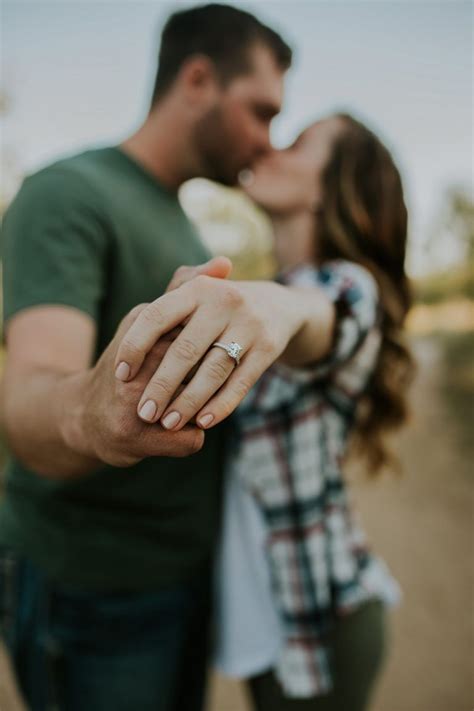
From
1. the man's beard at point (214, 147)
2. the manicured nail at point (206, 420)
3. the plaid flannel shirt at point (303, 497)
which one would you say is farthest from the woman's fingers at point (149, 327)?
the man's beard at point (214, 147)

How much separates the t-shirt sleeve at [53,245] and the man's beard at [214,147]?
0.69m

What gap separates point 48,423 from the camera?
847 millimetres

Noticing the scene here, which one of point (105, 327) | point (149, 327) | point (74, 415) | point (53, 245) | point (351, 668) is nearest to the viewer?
point (149, 327)

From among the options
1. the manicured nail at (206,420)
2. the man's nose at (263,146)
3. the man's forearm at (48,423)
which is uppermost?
the man's nose at (263,146)

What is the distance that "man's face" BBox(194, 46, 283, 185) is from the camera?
1.77 metres

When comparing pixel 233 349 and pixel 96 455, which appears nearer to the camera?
pixel 233 349

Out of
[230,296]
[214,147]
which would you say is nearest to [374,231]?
[214,147]

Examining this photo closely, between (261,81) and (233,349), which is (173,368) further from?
(261,81)

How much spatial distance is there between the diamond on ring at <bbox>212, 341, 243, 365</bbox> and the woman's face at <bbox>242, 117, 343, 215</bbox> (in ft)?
4.50

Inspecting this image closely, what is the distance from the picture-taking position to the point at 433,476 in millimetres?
4910

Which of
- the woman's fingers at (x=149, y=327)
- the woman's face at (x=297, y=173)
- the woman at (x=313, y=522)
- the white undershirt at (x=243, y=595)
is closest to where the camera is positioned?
the woman's fingers at (x=149, y=327)

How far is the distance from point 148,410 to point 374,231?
146 cm

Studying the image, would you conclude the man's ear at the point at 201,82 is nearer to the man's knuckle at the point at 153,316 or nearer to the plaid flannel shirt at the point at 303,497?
the plaid flannel shirt at the point at 303,497

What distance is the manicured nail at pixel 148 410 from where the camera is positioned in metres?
0.62
